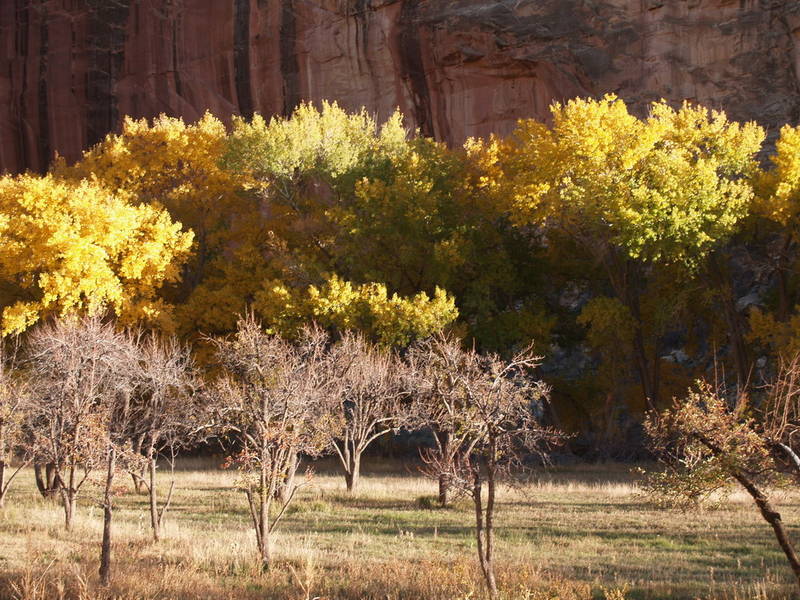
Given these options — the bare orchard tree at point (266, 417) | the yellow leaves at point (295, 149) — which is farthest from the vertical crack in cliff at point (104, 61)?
the bare orchard tree at point (266, 417)

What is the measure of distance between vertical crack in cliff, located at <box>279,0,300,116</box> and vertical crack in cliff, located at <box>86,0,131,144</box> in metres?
10.6

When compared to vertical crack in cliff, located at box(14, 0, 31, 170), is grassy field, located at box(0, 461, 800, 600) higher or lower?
lower

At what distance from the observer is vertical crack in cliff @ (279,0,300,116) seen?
52312mm

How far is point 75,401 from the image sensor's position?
1576 centimetres

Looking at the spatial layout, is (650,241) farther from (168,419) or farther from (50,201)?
(50,201)

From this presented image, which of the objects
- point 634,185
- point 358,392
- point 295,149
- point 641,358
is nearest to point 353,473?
point 358,392

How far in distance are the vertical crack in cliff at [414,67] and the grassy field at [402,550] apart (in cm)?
3066

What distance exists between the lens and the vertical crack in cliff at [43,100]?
5653cm

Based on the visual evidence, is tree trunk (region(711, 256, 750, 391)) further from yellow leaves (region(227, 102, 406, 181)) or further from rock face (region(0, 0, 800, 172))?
rock face (region(0, 0, 800, 172))

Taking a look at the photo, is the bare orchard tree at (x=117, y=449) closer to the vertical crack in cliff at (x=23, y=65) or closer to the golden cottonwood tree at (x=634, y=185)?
the golden cottonwood tree at (x=634, y=185)

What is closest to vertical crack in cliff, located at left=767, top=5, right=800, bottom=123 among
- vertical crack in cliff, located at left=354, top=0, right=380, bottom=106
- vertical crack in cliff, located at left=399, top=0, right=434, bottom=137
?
vertical crack in cliff, located at left=399, top=0, right=434, bottom=137

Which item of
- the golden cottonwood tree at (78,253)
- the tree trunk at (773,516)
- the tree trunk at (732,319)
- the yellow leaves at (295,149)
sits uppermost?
the yellow leaves at (295,149)

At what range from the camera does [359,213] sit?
31.5m

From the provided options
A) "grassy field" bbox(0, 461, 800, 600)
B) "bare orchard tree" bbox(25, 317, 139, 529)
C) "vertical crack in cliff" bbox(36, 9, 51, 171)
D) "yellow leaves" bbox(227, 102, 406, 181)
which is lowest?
"grassy field" bbox(0, 461, 800, 600)
